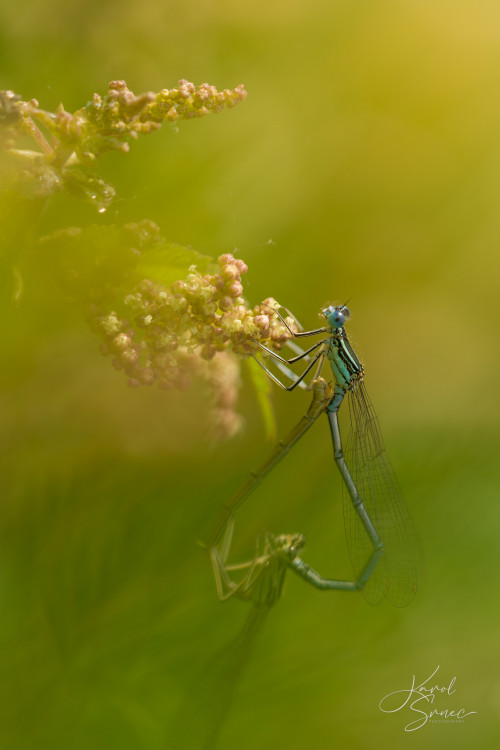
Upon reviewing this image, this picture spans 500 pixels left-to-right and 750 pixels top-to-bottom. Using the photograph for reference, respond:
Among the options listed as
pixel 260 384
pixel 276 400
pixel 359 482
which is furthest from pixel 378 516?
pixel 260 384

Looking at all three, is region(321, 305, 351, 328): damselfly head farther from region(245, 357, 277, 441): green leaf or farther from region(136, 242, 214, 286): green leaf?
region(136, 242, 214, 286): green leaf

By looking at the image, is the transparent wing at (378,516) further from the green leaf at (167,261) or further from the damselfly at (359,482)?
the green leaf at (167,261)

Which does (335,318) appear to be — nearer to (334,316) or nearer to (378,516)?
(334,316)

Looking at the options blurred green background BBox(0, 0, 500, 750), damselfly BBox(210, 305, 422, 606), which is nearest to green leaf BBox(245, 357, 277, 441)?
blurred green background BBox(0, 0, 500, 750)

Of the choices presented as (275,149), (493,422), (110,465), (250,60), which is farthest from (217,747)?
(250,60)

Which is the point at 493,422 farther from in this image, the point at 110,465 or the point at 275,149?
the point at 110,465

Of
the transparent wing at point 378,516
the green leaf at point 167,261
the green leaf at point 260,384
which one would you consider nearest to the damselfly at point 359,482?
the transparent wing at point 378,516

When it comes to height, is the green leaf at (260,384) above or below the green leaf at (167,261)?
above
